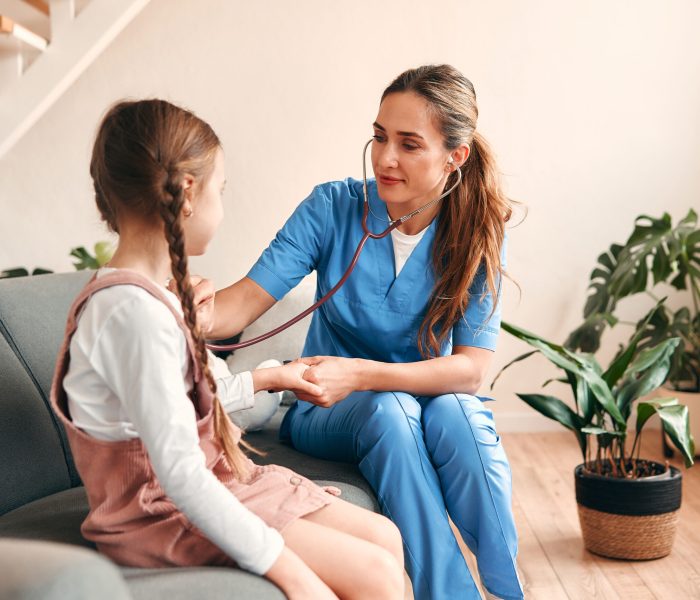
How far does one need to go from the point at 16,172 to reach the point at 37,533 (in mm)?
2040

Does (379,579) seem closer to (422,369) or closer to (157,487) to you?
(157,487)

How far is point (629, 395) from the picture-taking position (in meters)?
2.05

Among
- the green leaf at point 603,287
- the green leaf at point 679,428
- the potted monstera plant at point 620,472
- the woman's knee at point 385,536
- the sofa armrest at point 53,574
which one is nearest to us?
the sofa armrest at point 53,574

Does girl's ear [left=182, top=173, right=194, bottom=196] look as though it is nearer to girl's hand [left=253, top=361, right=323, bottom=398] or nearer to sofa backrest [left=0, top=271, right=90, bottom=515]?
girl's hand [left=253, top=361, right=323, bottom=398]

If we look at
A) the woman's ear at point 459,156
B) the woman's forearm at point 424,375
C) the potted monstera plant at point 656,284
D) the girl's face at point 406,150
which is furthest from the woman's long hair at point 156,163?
the potted monstera plant at point 656,284

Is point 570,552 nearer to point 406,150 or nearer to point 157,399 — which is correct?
point 406,150

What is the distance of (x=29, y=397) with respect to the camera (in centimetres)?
143

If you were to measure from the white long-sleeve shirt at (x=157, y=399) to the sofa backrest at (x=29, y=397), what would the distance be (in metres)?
0.39

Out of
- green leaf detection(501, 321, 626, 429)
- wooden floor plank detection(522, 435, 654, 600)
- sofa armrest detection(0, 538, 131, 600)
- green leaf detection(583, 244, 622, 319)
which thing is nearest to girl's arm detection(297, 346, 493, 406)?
green leaf detection(501, 321, 626, 429)

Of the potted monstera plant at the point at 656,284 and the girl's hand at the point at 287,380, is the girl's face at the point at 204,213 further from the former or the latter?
the potted monstera plant at the point at 656,284

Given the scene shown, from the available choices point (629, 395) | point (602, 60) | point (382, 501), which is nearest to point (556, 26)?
point (602, 60)

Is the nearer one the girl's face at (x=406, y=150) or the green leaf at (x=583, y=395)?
the girl's face at (x=406, y=150)

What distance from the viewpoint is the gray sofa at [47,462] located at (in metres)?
1.00

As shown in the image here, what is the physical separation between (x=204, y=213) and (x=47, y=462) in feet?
1.84
